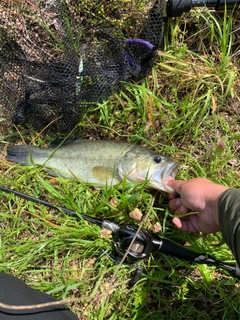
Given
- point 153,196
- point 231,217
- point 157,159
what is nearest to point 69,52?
point 157,159

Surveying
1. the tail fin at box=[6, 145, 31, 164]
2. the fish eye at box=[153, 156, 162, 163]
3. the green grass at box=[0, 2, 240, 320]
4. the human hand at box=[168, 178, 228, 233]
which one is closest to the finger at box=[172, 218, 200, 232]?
the human hand at box=[168, 178, 228, 233]

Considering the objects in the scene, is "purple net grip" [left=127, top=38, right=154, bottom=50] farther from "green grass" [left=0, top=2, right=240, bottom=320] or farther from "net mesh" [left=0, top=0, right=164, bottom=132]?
"green grass" [left=0, top=2, right=240, bottom=320]

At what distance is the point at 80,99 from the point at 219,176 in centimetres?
158

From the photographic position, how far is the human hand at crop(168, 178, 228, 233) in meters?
2.63

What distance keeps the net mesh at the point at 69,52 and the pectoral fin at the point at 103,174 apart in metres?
0.59

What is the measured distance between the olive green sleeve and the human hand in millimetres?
170

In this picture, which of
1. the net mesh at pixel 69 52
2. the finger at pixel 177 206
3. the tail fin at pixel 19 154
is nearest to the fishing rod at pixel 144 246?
the finger at pixel 177 206

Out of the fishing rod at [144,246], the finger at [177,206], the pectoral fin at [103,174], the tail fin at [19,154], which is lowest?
the fishing rod at [144,246]

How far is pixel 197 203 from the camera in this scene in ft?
8.93

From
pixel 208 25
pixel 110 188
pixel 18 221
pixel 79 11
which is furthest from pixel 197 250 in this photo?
pixel 79 11

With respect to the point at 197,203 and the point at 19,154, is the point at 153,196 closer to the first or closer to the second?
the point at 197,203

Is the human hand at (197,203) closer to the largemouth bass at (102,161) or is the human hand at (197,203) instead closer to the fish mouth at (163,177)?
the fish mouth at (163,177)

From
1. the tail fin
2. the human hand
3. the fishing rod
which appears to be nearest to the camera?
the human hand

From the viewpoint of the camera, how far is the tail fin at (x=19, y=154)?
3.36 meters
